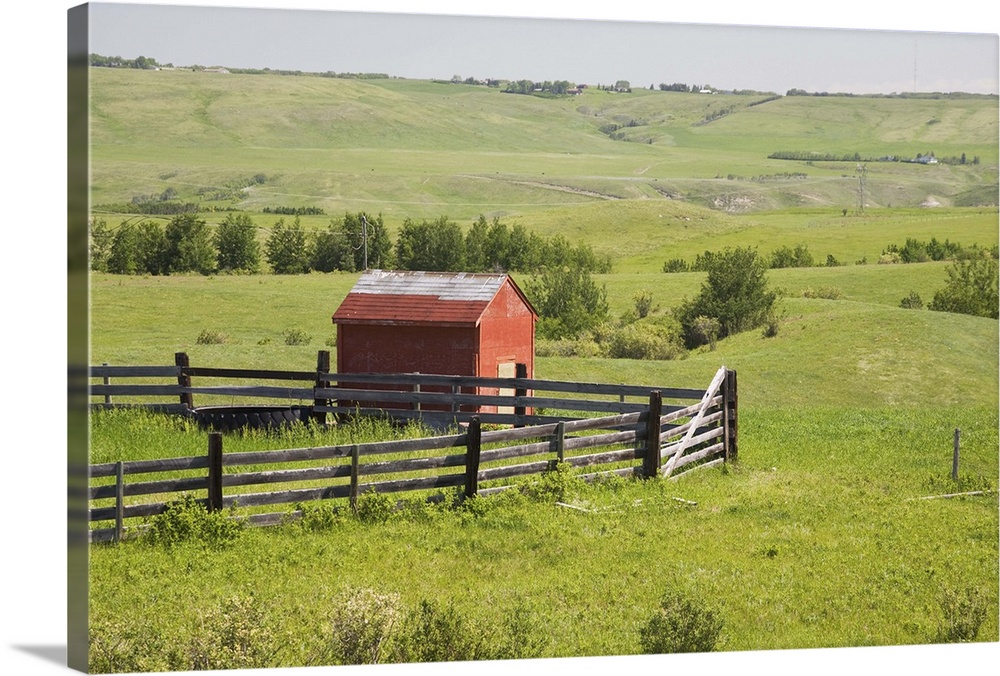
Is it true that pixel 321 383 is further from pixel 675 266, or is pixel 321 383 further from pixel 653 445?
pixel 675 266

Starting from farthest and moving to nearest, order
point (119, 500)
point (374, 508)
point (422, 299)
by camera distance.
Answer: point (422, 299), point (374, 508), point (119, 500)

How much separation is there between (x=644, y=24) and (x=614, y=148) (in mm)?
165573

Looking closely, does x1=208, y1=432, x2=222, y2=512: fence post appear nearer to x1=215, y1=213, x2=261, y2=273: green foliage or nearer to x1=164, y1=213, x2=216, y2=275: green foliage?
x1=164, y1=213, x2=216, y2=275: green foliage

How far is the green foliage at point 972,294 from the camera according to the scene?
52656mm

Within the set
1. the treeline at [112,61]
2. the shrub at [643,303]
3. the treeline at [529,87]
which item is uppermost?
the treeline at [529,87]

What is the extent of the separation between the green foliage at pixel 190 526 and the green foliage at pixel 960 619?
22.8ft

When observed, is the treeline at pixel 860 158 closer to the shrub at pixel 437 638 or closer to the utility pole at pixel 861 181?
the utility pole at pixel 861 181

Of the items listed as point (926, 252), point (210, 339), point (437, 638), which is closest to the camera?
point (437, 638)

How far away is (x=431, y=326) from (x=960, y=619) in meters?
16.0

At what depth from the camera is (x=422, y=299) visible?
2727 centimetres

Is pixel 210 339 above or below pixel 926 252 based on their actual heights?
below

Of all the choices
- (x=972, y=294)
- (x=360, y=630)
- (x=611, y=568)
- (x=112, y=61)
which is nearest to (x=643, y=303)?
(x=972, y=294)

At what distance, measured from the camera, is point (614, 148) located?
6959 inches

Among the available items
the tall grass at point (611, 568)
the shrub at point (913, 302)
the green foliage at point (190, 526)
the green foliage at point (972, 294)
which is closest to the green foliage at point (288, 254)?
the shrub at point (913, 302)
